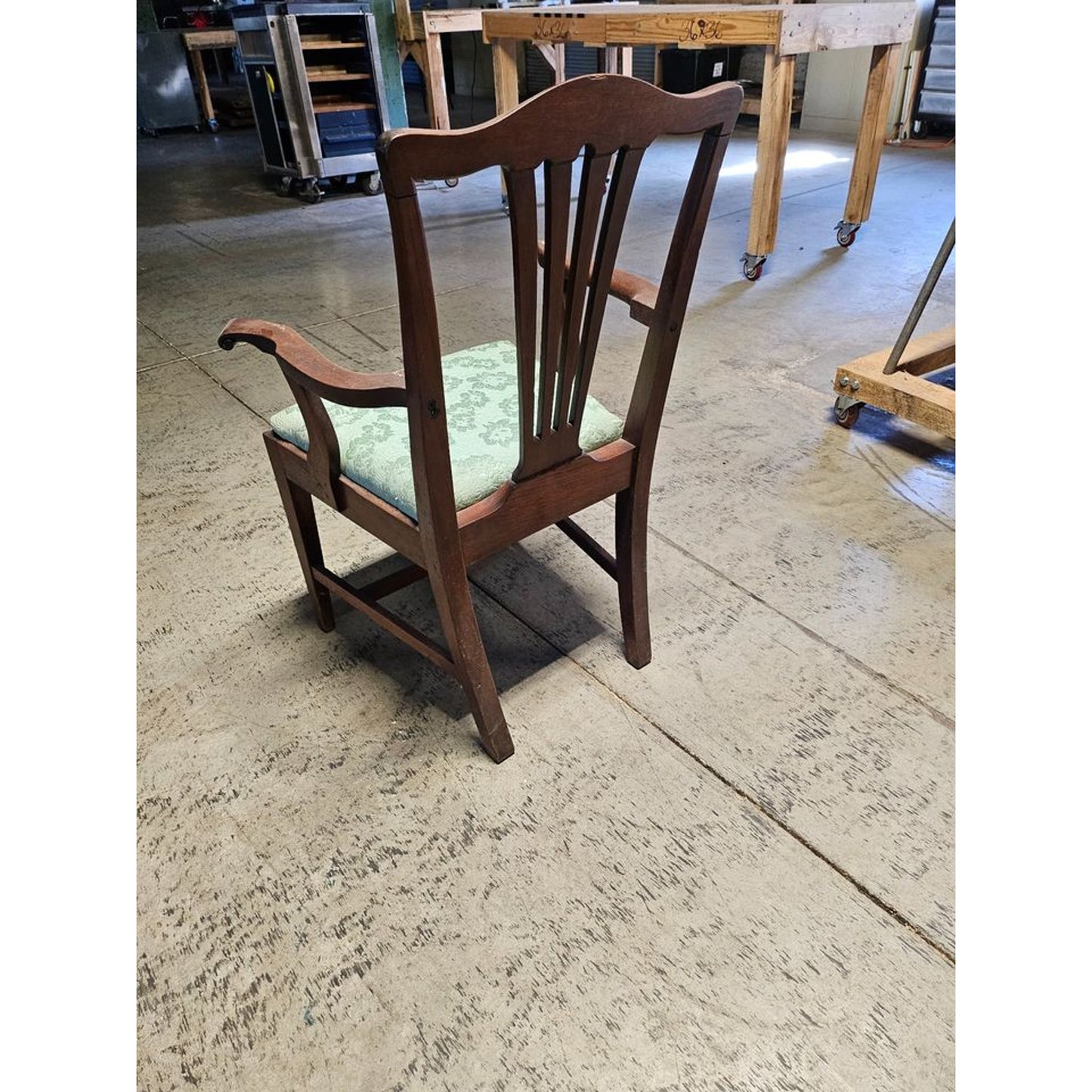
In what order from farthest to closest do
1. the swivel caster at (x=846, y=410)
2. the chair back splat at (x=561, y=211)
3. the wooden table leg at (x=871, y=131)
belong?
the wooden table leg at (x=871, y=131) < the swivel caster at (x=846, y=410) < the chair back splat at (x=561, y=211)

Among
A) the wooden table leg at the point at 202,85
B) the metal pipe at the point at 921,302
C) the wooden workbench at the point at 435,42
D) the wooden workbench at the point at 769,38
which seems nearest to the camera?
the metal pipe at the point at 921,302

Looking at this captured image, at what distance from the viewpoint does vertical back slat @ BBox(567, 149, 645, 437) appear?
0.97 m

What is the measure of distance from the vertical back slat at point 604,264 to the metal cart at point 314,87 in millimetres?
3569

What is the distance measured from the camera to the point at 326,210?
15.1 feet

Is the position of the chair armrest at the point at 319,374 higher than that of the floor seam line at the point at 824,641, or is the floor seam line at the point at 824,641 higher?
the chair armrest at the point at 319,374

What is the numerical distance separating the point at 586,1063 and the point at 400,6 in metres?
5.10

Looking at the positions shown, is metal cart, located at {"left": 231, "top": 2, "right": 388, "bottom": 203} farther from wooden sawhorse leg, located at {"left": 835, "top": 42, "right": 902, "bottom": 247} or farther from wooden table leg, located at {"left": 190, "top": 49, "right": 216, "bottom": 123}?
wooden table leg, located at {"left": 190, "top": 49, "right": 216, "bottom": 123}

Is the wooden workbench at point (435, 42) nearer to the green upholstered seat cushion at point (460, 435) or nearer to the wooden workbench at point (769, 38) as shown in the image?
the wooden workbench at point (769, 38)

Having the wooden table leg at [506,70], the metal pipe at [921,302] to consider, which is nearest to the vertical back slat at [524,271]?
the metal pipe at [921,302]

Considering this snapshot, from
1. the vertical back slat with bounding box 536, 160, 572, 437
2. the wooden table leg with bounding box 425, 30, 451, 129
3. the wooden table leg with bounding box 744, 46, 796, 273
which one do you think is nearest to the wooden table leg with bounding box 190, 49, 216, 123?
the wooden table leg with bounding box 425, 30, 451, 129

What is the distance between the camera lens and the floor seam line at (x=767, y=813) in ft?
3.61

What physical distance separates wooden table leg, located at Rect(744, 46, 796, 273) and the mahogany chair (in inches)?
82.7

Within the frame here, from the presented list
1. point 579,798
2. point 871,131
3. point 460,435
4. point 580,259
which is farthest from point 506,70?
point 579,798

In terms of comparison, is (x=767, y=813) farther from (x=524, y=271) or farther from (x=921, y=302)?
(x=921, y=302)
